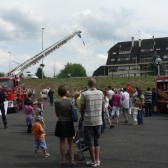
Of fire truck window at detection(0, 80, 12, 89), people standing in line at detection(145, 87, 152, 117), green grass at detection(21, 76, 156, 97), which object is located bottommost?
people standing in line at detection(145, 87, 152, 117)

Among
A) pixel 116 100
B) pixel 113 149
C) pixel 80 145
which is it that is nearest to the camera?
pixel 80 145

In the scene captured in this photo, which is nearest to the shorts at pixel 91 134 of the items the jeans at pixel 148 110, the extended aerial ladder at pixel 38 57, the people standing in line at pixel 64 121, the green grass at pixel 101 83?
the people standing in line at pixel 64 121

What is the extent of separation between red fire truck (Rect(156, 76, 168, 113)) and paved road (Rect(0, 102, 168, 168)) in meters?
11.2

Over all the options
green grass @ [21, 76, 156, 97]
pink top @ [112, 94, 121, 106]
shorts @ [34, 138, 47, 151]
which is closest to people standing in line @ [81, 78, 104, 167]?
shorts @ [34, 138, 47, 151]

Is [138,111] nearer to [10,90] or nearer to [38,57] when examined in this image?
[10,90]

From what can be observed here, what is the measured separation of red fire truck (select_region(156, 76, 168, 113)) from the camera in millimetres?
28375

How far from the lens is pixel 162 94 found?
94.3 feet

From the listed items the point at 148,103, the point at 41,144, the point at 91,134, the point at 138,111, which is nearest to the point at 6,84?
the point at 148,103

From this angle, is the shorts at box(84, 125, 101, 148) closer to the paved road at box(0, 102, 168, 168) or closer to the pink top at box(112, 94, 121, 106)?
the paved road at box(0, 102, 168, 168)

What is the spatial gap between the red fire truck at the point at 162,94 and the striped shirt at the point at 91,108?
19347mm

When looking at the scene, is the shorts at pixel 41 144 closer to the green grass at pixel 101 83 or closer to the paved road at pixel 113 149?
the paved road at pixel 113 149

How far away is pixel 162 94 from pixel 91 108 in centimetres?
1998

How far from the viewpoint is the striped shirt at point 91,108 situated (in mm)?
9391

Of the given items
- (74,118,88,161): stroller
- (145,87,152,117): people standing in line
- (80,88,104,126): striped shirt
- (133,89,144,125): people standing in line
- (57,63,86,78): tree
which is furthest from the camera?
(57,63,86,78): tree
